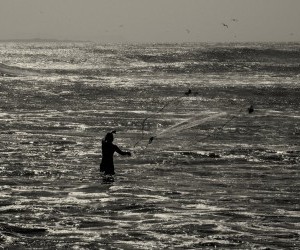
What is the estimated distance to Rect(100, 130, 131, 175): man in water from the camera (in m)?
29.0

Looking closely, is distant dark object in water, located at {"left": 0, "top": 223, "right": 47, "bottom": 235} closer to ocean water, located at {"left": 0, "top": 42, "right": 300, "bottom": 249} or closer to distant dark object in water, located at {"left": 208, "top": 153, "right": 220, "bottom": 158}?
ocean water, located at {"left": 0, "top": 42, "right": 300, "bottom": 249}

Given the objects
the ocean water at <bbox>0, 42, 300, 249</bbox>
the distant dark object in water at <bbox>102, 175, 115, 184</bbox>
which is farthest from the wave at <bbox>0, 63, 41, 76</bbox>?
the distant dark object in water at <bbox>102, 175, 115, 184</bbox>

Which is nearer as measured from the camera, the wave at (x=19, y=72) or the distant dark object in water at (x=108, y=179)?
the distant dark object in water at (x=108, y=179)

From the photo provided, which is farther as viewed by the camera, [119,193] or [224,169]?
[224,169]

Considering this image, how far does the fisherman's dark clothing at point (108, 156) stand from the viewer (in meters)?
29.0

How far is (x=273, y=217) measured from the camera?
23812mm

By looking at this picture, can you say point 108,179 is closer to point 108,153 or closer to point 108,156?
point 108,156

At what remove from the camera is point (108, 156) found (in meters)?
29.8

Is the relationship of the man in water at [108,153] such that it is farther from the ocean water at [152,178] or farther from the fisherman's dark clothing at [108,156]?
the ocean water at [152,178]

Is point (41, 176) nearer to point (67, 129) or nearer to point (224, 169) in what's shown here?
point (224, 169)

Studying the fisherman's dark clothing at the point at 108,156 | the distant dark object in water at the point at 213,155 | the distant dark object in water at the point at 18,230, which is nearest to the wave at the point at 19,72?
the distant dark object in water at the point at 213,155

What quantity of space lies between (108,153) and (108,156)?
247mm

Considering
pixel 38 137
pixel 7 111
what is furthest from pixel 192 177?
pixel 7 111

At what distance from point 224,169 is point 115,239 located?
40.9 ft
